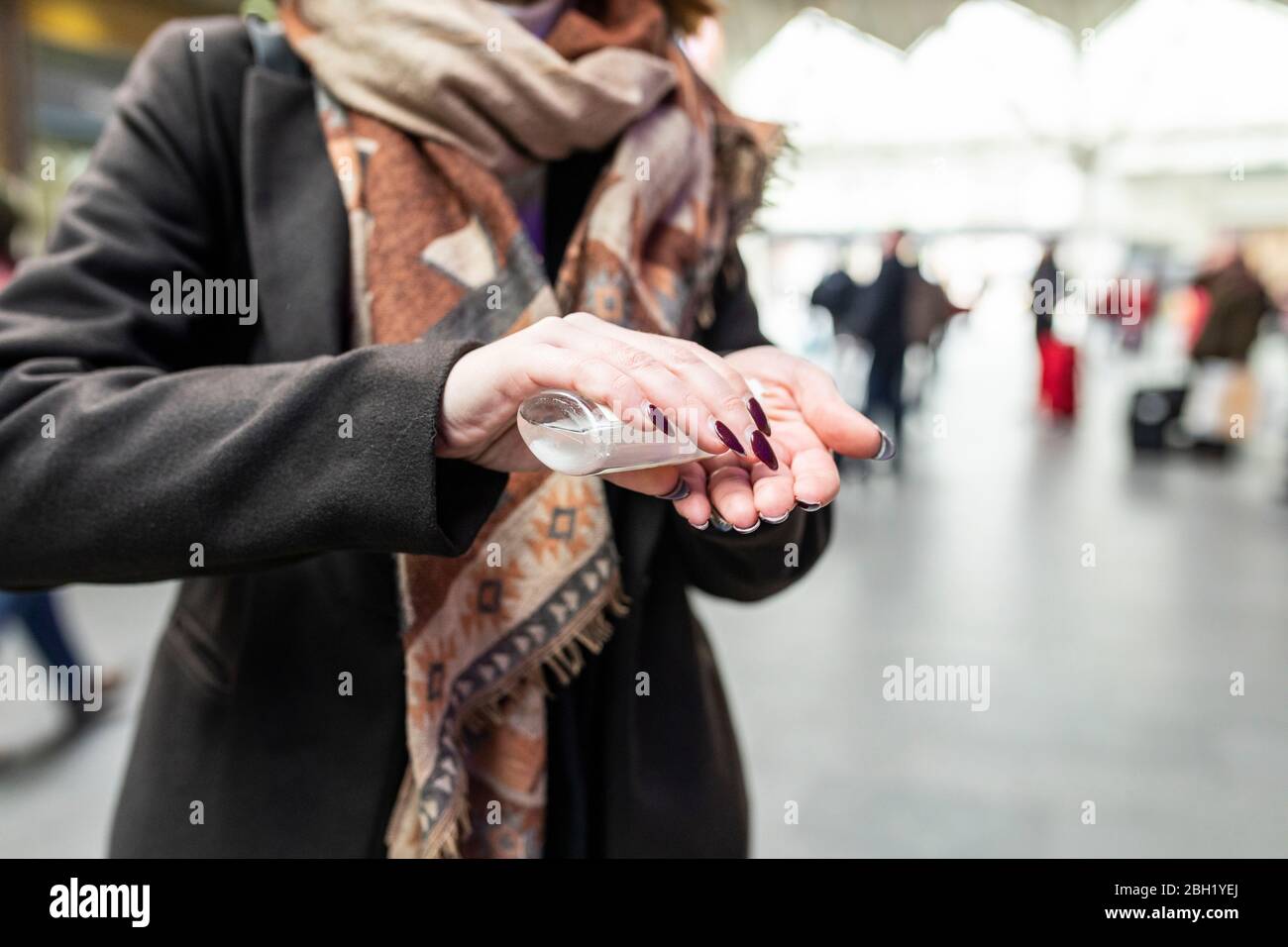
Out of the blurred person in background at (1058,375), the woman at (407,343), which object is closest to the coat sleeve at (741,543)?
the woman at (407,343)

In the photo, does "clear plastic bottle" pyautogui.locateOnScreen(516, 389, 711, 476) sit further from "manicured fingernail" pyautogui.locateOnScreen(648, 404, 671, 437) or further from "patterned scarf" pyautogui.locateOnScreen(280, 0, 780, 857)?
"patterned scarf" pyautogui.locateOnScreen(280, 0, 780, 857)

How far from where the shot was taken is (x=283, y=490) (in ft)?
2.52

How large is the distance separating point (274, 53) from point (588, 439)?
0.66 metres

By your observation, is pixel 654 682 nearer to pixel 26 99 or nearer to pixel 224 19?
pixel 224 19

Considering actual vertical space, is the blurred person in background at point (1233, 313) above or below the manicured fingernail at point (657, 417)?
above

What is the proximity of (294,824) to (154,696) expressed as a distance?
214 mm

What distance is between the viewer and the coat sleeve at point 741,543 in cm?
95

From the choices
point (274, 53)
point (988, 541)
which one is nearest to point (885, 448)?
point (274, 53)

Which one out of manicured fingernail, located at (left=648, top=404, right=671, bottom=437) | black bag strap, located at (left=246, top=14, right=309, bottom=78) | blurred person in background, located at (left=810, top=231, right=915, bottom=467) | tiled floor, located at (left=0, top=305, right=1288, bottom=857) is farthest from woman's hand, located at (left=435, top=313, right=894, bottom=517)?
blurred person in background, located at (left=810, top=231, right=915, bottom=467)

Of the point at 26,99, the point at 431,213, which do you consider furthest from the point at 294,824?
the point at 26,99

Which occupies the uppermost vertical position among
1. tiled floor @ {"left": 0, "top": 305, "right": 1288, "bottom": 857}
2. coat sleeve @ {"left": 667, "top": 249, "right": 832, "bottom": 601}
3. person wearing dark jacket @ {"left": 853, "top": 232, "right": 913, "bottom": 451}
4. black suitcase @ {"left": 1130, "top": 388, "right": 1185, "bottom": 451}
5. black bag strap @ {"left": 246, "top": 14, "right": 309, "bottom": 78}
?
person wearing dark jacket @ {"left": 853, "top": 232, "right": 913, "bottom": 451}

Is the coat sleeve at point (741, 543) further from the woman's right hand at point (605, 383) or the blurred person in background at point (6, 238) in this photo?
the blurred person in background at point (6, 238)

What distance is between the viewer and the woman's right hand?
645 millimetres

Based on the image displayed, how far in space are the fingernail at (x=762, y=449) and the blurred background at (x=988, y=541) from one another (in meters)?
0.60
